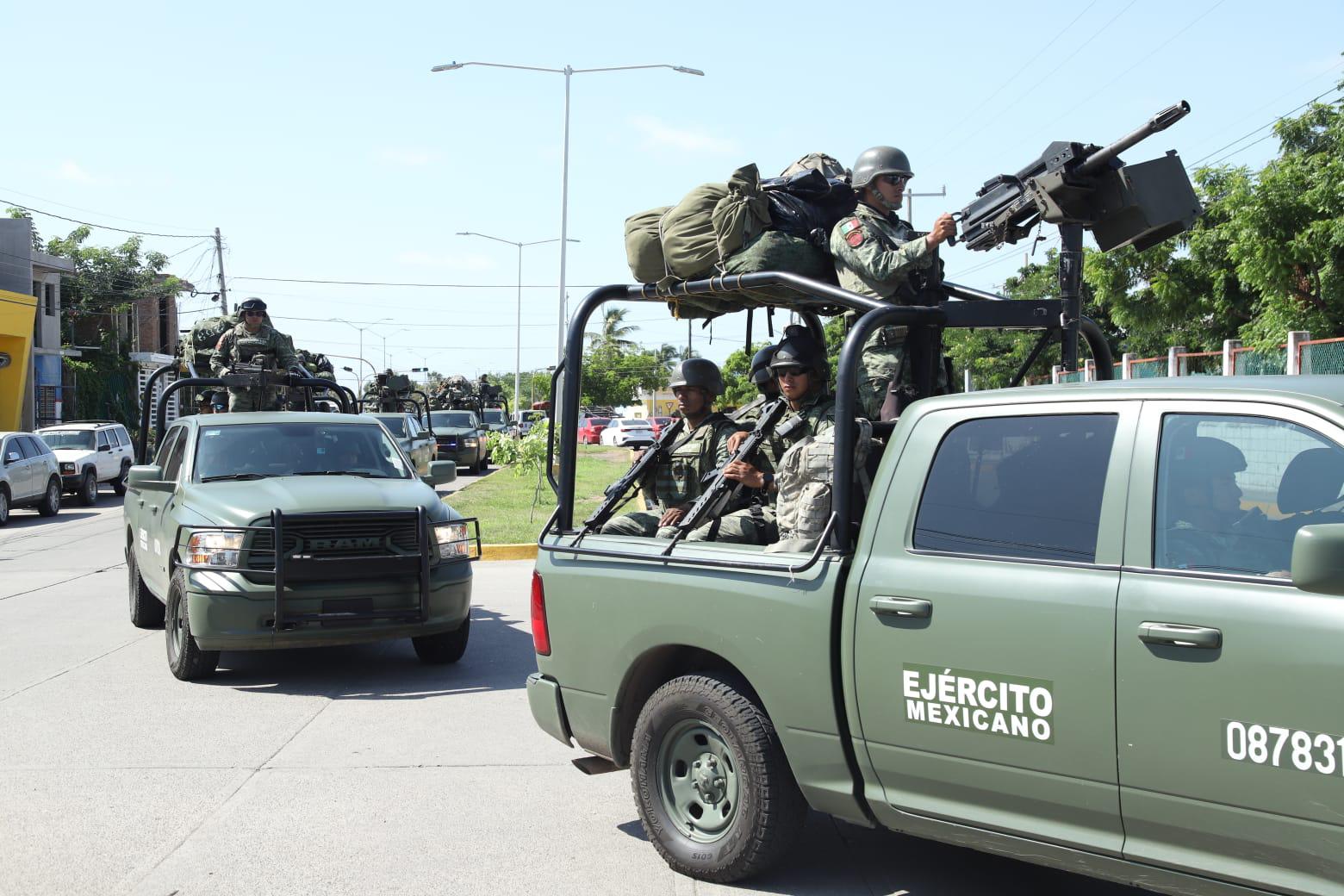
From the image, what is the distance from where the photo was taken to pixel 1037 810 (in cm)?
366

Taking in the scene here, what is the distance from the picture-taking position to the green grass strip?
673 inches

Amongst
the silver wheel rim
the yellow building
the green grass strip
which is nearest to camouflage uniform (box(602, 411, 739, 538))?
the silver wheel rim

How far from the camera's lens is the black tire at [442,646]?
351 inches

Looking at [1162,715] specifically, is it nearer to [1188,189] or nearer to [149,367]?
[1188,189]

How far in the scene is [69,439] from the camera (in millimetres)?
27188

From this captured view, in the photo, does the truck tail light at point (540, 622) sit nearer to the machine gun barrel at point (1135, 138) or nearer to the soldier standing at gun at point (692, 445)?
the soldier standing at gun at point (692, 445)

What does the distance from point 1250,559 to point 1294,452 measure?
1.08 ft

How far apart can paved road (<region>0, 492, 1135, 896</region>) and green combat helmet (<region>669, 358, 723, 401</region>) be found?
221 cm

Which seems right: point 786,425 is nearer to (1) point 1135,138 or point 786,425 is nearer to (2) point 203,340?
(1) point 1135,138

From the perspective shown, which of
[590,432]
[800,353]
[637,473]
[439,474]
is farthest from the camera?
[590,432]

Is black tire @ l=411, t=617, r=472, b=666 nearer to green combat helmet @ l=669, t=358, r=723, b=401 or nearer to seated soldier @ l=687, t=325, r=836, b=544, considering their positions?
green combat helmet @ l=669, t=358, r=723, b=401

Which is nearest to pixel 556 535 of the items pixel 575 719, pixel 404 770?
pixel 575 719

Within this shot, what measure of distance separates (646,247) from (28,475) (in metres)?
20.4

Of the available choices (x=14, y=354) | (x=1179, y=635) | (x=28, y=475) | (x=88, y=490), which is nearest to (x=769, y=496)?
(x=1179, y=635)
